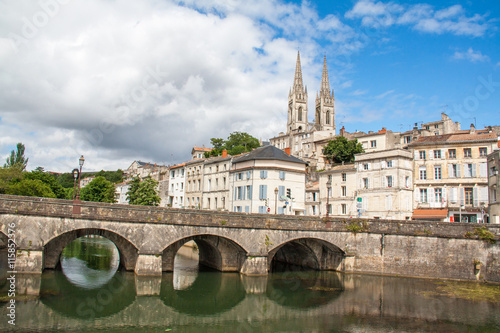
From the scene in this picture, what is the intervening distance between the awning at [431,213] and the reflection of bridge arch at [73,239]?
3058 cm

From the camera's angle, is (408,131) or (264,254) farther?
(408,131)

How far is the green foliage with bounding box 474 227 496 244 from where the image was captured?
28.2 metres

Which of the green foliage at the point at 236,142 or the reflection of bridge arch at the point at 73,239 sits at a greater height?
the green foliage at the point at 236,142

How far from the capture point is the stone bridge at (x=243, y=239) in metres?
23.2

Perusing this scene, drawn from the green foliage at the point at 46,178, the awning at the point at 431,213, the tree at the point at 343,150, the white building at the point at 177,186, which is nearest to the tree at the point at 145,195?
the white building at the point at 177,186

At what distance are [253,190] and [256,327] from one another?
2441 centimetres

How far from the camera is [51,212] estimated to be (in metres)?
23.4

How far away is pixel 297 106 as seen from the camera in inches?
4732

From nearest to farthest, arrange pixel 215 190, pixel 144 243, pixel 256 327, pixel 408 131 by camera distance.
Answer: pixel 256 327, pixel 144 243, pixel 215 190, pixel 408 131

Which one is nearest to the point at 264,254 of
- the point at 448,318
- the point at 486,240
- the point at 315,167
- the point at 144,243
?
the point at 144,243

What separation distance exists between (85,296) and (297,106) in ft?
344

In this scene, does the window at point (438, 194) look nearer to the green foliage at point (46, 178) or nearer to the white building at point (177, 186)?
the white building at point (177, 186)

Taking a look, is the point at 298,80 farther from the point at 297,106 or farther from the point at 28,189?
the point at 28,189

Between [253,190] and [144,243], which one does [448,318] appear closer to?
[144,243]
